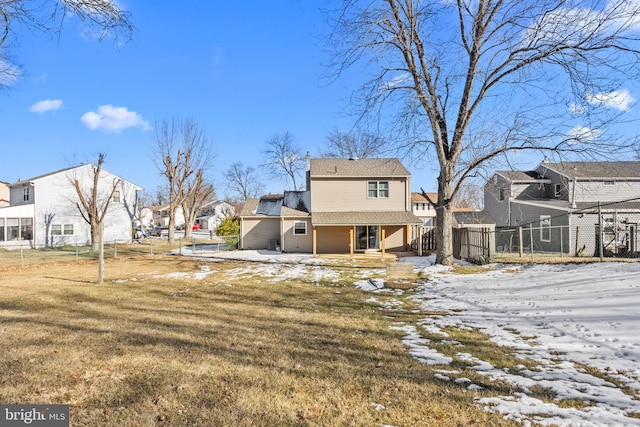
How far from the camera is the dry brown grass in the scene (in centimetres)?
318

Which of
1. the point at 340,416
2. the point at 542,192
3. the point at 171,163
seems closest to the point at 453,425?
the point at 340,416

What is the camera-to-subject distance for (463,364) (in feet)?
14.5

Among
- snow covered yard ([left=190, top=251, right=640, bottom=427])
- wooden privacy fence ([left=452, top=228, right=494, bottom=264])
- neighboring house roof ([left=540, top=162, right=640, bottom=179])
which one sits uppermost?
neighboring house roof ([left=540, top=162, right=640, bottom=179])

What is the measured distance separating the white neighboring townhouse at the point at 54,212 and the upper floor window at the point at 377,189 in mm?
23048

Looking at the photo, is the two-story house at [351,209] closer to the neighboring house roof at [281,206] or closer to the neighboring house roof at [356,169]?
the neighboring house roof at [356,169]

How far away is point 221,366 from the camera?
430 cm

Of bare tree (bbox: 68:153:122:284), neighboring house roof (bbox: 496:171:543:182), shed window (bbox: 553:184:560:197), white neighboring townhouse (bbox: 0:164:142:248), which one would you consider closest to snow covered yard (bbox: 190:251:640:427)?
neighboring house roof (bbox: 496:171:543:182)

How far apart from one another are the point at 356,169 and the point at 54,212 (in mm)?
25018

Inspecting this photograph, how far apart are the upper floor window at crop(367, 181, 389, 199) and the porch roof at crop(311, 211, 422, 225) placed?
46.2 inches

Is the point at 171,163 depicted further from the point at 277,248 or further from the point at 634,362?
the point at 634,362

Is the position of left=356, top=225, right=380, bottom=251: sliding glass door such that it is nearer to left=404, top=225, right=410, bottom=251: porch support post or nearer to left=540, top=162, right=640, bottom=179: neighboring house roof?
left=404, top=225, right=410, bottom=251: porch support post

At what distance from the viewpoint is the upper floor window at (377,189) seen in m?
22.8

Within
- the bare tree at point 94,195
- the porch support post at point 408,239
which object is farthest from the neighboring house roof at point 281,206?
the bare tree at point 94,195

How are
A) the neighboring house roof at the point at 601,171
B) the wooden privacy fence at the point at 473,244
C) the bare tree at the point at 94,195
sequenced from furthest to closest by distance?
the bare tree at the point at 94,195 → the neighboring house roof at the point at 601,171 → the wooden privacy fence at the point at 473,244
